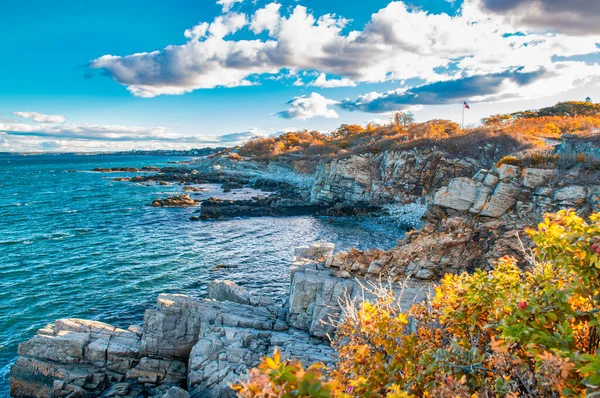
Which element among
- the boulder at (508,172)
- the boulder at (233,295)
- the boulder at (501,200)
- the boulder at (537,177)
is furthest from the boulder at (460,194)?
the boulder at (233,295)

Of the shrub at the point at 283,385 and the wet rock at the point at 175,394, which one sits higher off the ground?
the shrub at the point at 283,385

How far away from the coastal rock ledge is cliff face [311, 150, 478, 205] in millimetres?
37899

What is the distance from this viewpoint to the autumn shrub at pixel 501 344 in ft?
13.3

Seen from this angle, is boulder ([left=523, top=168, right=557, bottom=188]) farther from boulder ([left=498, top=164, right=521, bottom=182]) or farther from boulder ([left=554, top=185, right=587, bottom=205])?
boulder ([left=554, top=185, right=587, bottom=205])

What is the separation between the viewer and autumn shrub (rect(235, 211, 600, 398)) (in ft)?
13.3

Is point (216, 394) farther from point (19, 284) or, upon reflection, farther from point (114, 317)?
point (19, 284)

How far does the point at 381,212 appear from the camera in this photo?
172 feet

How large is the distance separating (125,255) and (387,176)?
4152cm

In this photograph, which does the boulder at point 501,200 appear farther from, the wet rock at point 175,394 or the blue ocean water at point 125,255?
the wet rock at point 175,394

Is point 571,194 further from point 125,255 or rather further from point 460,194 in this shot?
point 125,255

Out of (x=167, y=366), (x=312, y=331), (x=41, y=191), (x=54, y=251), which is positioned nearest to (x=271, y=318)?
(x=312, y=331)

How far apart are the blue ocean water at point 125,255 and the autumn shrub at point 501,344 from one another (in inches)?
742

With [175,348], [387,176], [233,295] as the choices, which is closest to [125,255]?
[233,295]

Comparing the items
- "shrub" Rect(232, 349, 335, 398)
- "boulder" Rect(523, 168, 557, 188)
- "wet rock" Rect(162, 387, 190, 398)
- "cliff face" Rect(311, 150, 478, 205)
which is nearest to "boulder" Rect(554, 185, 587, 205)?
"boulder" Rect(523, 168, 557, 188)
